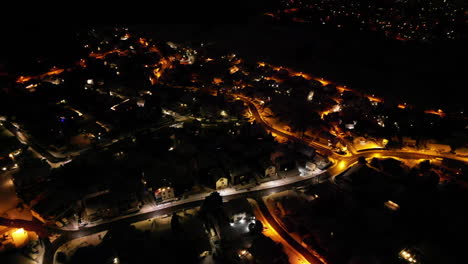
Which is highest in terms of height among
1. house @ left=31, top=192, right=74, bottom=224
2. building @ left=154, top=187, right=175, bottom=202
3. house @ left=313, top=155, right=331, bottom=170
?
house @ left=313, top=155, right=331, bottom=170

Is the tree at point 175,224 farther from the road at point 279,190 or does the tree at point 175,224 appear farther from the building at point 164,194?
the building at point 164,194

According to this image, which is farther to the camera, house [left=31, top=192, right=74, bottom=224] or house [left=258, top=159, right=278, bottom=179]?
house [left=258, top=159, right=278, bottom=179]

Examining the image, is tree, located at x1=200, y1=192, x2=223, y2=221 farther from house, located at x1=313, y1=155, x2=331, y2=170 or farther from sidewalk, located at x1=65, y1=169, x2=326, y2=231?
house, located at x1=313, y1=155, x2=331, y2=170

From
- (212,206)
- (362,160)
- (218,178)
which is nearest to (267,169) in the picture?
(218,178)

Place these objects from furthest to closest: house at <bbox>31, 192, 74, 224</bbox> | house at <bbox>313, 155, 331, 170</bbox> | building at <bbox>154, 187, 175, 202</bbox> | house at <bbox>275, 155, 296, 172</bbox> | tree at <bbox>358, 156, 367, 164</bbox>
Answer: house at <bbox>313, 155, 331, 170</bbox>, tree at <bbox>358, 156, 367, 164</bbox>, house at <bbox>275, 155, 296, 172</bbox>, building at <bbox>154, 187, 175, 202</bbox>, house at <bbox>31, 192, 74, 224</bbox>

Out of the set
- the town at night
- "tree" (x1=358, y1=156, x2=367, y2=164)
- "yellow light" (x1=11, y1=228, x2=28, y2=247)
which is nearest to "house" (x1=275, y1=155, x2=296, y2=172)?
the town at night

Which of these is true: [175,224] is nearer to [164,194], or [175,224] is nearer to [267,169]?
[164,194]

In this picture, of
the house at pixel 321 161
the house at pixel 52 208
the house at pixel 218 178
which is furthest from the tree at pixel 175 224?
the house at pixel 321 161

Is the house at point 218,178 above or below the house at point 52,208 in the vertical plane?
above

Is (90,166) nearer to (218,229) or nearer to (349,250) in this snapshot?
(218,229)

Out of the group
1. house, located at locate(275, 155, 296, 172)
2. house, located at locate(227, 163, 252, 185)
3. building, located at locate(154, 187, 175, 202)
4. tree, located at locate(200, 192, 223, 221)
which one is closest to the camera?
tree, located at locate(200, 192, 223, 221)
